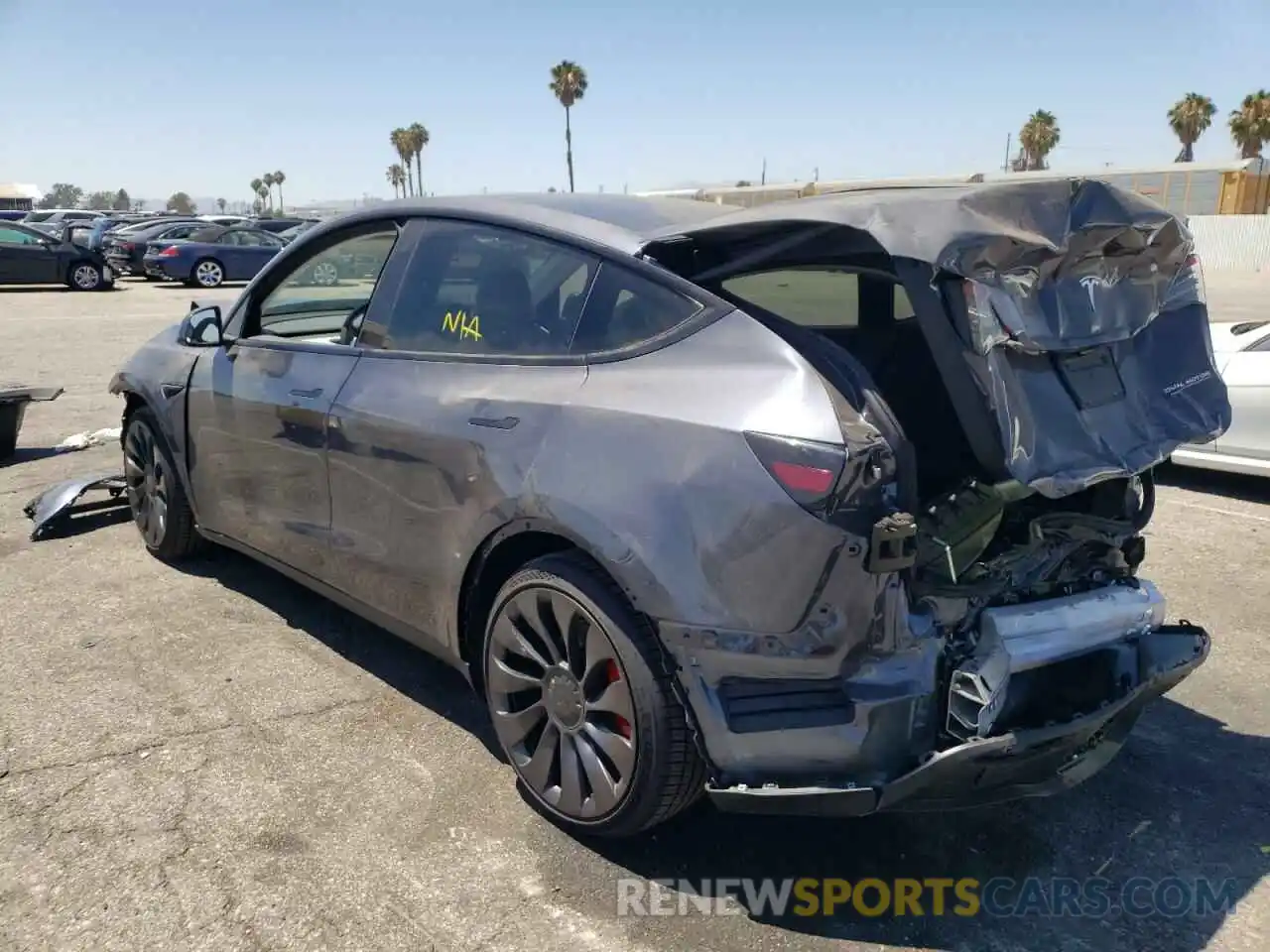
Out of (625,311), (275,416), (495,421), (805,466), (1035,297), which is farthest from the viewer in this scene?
(275,416)

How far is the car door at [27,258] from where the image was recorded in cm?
2184

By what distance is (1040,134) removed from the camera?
67.0 metres

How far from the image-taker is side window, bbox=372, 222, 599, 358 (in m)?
2.93

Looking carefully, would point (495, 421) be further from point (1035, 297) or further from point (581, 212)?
point (1035, 297)

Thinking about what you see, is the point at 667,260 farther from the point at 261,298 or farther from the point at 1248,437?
the point at 1248,437

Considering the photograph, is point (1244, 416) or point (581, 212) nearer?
point (581, 212)

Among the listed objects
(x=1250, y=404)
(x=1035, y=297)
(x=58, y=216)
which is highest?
(x=58, y=216)

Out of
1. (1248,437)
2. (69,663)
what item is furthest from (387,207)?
(1248,437)

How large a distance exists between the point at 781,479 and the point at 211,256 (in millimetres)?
24552

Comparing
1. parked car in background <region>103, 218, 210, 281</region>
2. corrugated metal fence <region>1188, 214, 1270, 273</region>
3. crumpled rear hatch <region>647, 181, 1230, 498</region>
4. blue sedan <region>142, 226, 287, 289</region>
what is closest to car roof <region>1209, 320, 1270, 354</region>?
crumpled rear hatch <region>647, 181, 1230, 498</region>

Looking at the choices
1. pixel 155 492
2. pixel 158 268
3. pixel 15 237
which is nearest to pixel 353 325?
pixel 155 492

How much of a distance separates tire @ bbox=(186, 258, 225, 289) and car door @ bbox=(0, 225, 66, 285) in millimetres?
2758

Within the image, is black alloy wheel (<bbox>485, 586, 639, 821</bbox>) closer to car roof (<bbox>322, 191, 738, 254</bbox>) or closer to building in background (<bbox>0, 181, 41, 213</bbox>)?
car roof (<bbox>322, 191, 738, 254</bbox>)

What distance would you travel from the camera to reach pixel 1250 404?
6.41m
